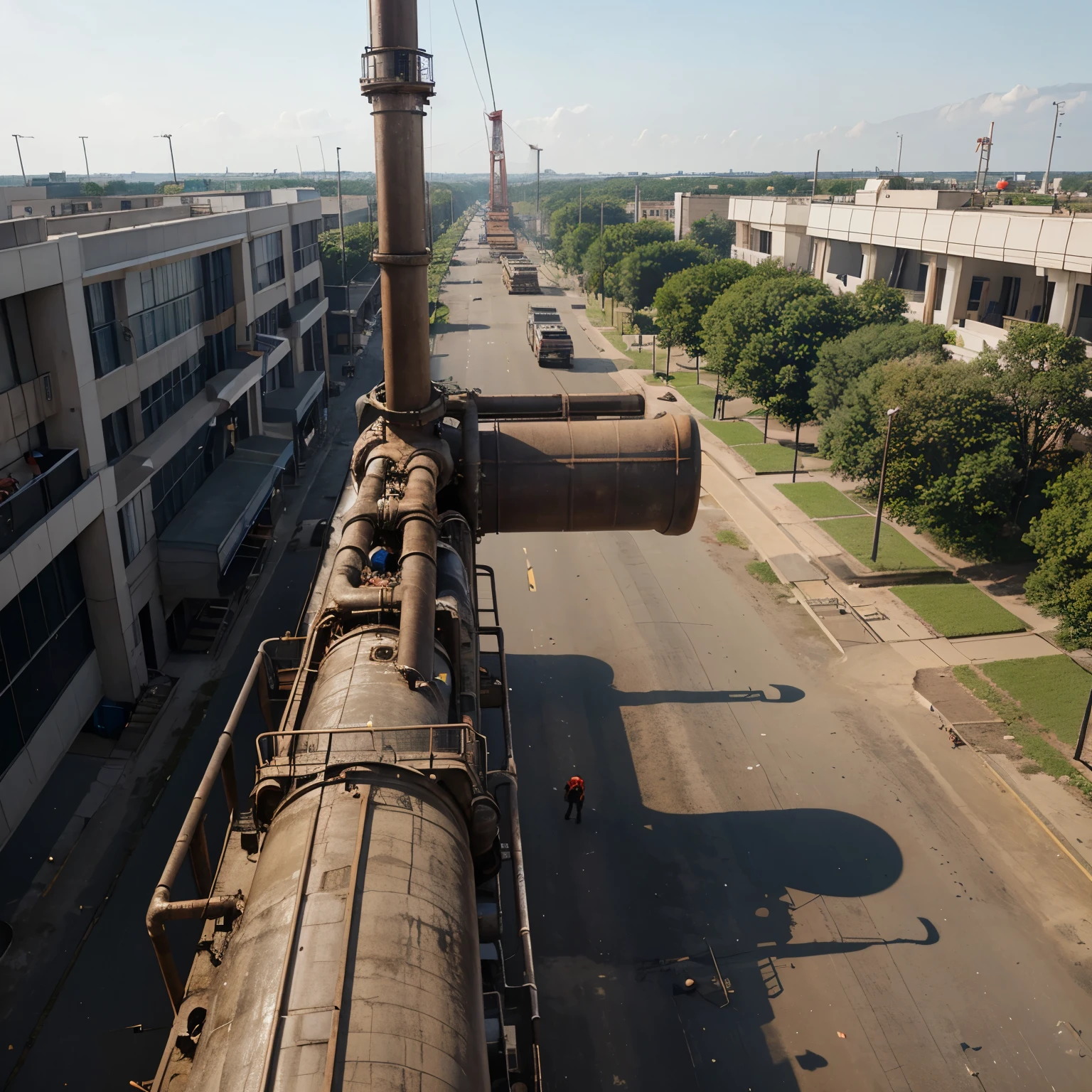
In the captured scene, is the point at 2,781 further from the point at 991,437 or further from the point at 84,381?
the point at 991,437

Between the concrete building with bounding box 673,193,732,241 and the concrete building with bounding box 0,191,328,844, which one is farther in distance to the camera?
the concrete building with bounding box 673,193,732,241

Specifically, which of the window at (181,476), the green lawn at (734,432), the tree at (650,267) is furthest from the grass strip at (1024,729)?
the tree at (650,267)

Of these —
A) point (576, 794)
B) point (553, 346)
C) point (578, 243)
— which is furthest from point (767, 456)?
point (578, 243)

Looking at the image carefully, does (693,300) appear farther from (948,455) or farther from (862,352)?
(948,455)

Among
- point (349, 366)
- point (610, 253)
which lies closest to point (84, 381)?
point (349, 366)

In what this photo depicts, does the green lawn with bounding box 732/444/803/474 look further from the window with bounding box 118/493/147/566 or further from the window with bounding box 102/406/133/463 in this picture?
the window with bounding box 102/406/133/463

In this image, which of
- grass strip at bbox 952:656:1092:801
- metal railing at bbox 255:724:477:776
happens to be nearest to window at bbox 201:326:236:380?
metal railing at bbox 255:724:477:776

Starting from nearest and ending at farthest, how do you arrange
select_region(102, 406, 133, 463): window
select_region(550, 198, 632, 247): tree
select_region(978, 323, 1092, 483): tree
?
select_region(102, 406, 133, 463): window
select_region(978, 323, 1092, 483): tree
select_region(550, 198, 632, 247): tree
